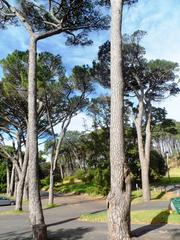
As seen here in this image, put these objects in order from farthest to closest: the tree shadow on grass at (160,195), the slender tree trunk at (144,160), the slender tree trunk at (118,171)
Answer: the tree shadow on grass at (160,195) < the slender tree trunk at (144,160) < the slender tree trunk at (118,171)

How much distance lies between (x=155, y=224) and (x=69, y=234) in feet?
9.76

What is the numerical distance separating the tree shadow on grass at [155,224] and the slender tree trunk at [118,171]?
217 cm

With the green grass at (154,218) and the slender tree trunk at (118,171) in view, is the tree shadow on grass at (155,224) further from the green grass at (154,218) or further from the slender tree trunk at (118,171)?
the slender tree trunk at (118,171)

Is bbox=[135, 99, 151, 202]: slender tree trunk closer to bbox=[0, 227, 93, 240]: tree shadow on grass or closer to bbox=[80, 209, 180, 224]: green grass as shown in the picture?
bbox=[80, 209, 180, 224]: green grass

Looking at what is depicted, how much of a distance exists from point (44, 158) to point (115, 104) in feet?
191

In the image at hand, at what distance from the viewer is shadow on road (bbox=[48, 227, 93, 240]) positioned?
10.9 m

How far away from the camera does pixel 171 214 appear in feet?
43.4

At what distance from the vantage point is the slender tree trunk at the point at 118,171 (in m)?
8.08

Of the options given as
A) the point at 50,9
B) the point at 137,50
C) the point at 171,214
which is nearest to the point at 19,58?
the point at 137,50

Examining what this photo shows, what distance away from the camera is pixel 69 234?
456 inches

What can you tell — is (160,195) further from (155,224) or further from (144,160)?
(155,224)

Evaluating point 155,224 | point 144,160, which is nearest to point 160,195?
point 144,160

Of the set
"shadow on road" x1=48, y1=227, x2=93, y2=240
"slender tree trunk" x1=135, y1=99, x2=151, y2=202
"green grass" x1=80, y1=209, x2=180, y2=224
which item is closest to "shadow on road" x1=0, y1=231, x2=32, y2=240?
"shadow on road" x1=48, y1=227, x2=93, y2=240

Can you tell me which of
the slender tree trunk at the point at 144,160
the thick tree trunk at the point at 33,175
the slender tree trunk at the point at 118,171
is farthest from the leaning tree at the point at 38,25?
the slender tree trunk at the point at 144,160
